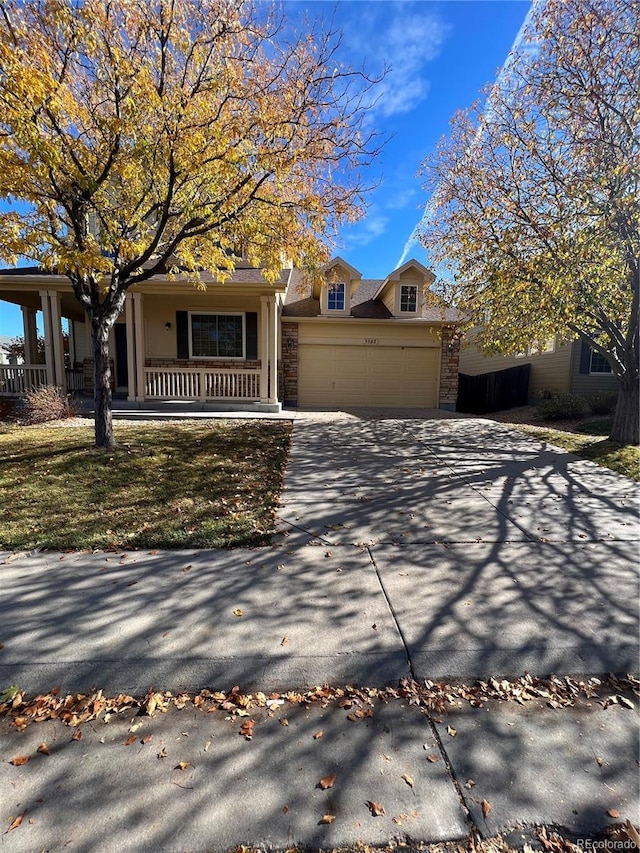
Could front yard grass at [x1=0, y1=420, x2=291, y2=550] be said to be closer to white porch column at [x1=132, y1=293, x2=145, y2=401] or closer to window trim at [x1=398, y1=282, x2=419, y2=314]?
white porch column at [x1=132, y1=293, x2=145, y2=401]

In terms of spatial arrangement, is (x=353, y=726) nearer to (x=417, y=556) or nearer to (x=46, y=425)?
(x=417, y=556)

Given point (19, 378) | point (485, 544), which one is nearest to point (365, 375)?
point (19, 378)

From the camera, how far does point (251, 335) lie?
12648 mm

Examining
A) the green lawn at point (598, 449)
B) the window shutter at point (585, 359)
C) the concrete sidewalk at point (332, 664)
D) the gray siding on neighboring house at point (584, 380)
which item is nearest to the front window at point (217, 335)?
the green lawn at point (598, 449)

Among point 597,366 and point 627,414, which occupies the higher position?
point 597,366

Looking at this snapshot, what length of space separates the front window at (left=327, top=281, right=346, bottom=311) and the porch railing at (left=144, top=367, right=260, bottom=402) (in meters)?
4.17

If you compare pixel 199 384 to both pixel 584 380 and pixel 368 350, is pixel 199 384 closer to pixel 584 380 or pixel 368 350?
pixel 368 350

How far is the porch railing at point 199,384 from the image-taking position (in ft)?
36.8

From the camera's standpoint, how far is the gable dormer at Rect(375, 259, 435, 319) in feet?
46.3

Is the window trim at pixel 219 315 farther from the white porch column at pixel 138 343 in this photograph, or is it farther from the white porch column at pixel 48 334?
the white porch column at pixel 48 334

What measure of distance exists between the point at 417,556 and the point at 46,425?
8.65 metres

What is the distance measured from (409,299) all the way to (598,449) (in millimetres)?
8423

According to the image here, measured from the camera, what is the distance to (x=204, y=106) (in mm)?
4973

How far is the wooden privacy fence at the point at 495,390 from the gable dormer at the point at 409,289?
3.61m
